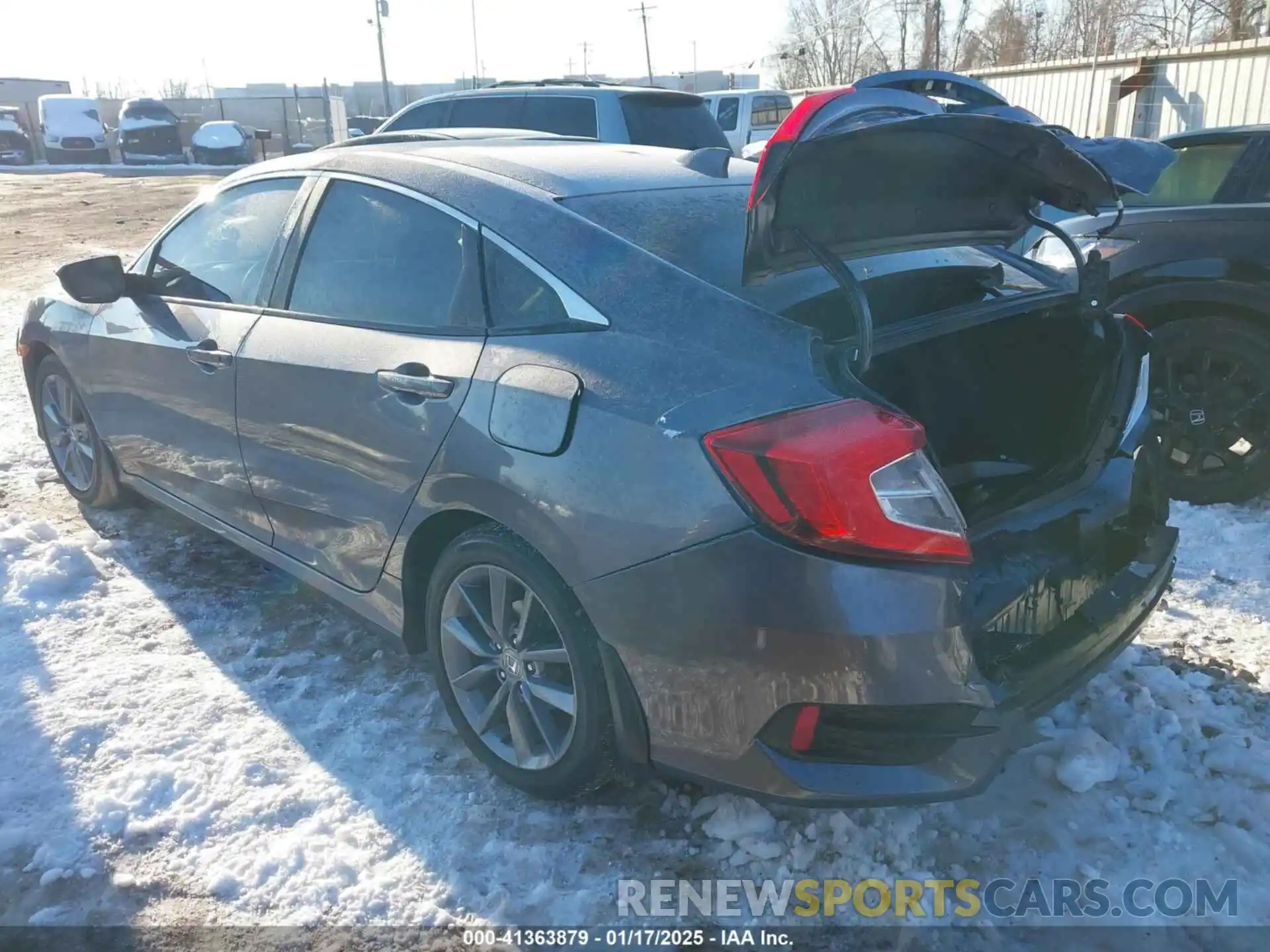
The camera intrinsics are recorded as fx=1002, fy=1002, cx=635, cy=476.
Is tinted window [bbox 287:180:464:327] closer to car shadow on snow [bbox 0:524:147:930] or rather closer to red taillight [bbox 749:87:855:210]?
red taillight [bbox 749:87:855:210]

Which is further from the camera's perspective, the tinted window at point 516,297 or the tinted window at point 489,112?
the tinted window at point 489,112

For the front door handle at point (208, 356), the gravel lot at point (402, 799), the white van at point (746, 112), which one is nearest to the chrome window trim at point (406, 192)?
the front door handle at point (208, 356)

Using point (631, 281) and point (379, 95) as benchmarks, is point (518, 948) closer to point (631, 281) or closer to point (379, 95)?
point (631, 281)

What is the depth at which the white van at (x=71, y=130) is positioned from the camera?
111ft

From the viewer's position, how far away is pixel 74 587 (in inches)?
160

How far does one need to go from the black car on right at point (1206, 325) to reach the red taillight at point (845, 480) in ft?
9.31

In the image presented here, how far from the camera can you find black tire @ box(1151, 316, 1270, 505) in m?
4.54

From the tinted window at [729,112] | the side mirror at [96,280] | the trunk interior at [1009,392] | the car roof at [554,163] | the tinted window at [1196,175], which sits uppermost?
the tinted window at [729,112]

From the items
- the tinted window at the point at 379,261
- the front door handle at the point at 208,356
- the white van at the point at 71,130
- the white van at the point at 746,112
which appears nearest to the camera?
the tinted window at the point at 379,261

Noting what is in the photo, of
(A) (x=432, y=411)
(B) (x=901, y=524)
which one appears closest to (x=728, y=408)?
(B) (x=901, y=524)

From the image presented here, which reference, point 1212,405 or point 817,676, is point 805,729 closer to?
point 817,676

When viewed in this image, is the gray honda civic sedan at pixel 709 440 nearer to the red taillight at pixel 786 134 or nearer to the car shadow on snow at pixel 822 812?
the red taillight at pixel 786 134

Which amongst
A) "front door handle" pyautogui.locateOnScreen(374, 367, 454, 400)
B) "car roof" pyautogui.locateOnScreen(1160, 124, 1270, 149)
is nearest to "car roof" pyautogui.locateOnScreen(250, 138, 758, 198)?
"front door handle" pyautogui.locateOnScreen(374, 367, 454, 400)

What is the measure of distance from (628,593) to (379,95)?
7074cm
